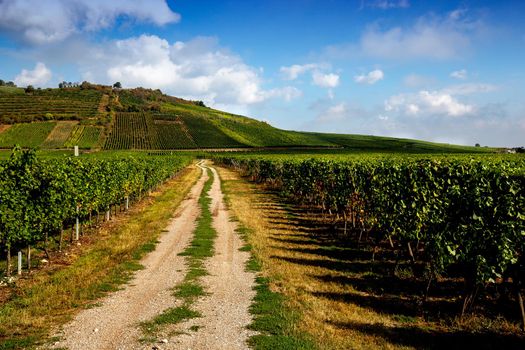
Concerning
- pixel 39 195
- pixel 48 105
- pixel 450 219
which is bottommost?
pixel 39 195

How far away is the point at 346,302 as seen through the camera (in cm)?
1283

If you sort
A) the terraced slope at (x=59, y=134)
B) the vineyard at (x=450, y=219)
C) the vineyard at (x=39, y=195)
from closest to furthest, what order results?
1. the vineyard at (x=450, y=219)
2. the vineyard at (x=39, y=195)
3. the terraced slope at (x=59, y=134)

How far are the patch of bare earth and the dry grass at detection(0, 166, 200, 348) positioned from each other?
1.82 feet

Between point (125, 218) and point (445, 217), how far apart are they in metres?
21.7

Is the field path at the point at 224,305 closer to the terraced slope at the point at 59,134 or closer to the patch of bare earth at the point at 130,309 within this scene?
the patch of bare earth at the point at 130,309

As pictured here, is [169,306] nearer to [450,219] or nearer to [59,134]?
[450,219]

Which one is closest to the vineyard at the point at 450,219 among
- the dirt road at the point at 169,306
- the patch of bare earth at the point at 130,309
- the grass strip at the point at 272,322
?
the grass strip at the point at 272,322

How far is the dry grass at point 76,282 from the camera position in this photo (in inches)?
422

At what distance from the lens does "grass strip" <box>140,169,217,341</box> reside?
10570 millimetres

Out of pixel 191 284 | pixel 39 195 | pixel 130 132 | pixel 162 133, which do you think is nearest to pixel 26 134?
pixel 130 132

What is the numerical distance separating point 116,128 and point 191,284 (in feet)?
450

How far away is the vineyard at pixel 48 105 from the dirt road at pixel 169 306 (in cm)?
13524

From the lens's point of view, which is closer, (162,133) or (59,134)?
(59,134)

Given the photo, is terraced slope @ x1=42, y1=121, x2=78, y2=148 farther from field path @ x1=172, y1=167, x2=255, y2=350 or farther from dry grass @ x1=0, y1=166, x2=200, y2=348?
field path @ x1=172, y1=167, x2=255, y2=350
